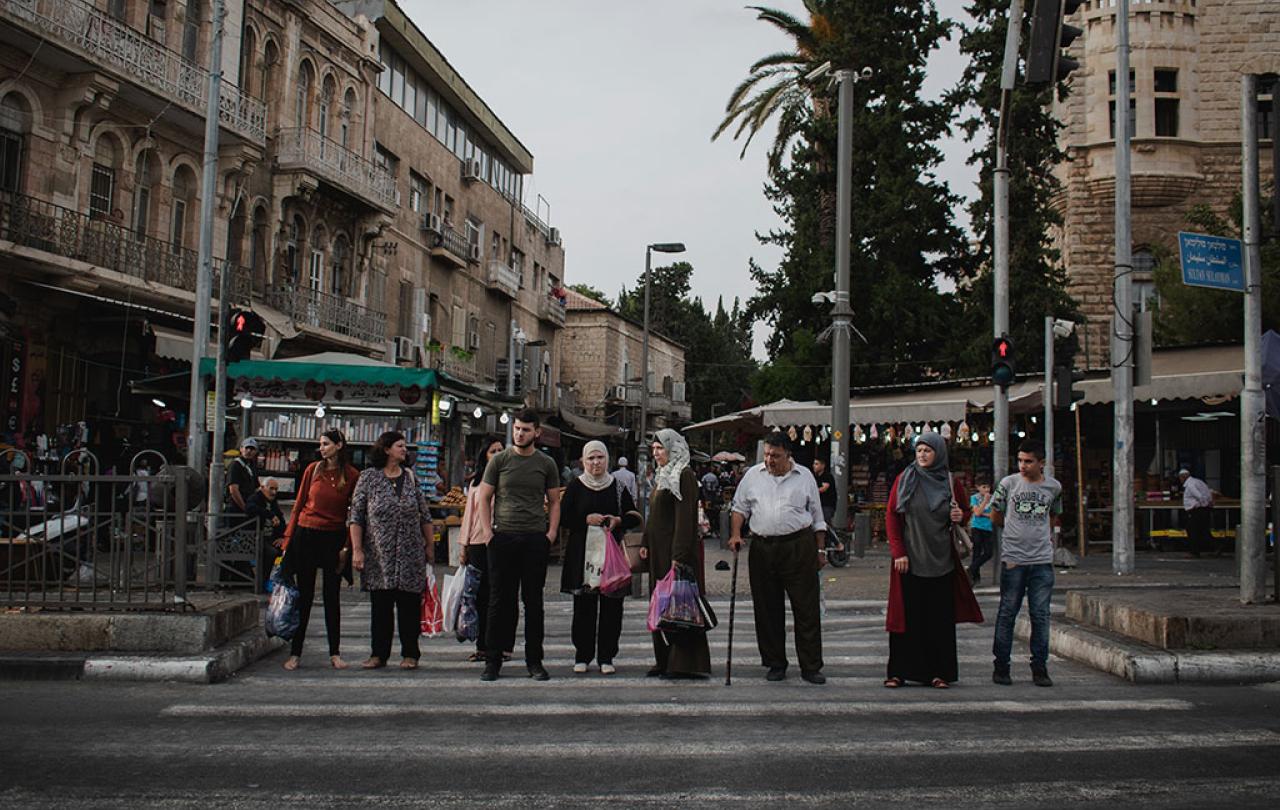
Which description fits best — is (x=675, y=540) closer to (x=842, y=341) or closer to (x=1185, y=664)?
(x=1185, y=664)

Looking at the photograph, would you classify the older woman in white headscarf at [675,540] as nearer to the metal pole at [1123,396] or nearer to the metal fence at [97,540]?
the metal fence at [97,540]

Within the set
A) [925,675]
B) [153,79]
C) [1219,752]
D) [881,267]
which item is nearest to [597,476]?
[925,675]

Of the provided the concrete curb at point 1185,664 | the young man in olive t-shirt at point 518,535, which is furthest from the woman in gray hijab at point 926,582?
the young man in olive t-shirt at point 518,535

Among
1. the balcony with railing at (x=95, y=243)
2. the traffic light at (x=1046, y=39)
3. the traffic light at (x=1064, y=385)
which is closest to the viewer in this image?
the traffic light at (x=1046, y=39)

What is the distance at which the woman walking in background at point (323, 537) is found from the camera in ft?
29.7

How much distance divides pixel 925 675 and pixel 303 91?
26402 millimetres

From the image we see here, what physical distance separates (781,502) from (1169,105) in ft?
102

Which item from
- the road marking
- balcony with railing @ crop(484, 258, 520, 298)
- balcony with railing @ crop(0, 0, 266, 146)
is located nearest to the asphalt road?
the road marking

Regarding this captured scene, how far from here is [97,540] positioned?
8.56m

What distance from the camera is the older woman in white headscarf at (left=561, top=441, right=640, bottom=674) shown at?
8750 mm

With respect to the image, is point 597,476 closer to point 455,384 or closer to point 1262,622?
point 1262,622

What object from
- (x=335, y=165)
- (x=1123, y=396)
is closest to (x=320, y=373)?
(x=1123, y=396)

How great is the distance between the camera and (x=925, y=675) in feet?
27.2

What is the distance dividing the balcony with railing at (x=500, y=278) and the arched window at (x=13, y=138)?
25.0 metres
